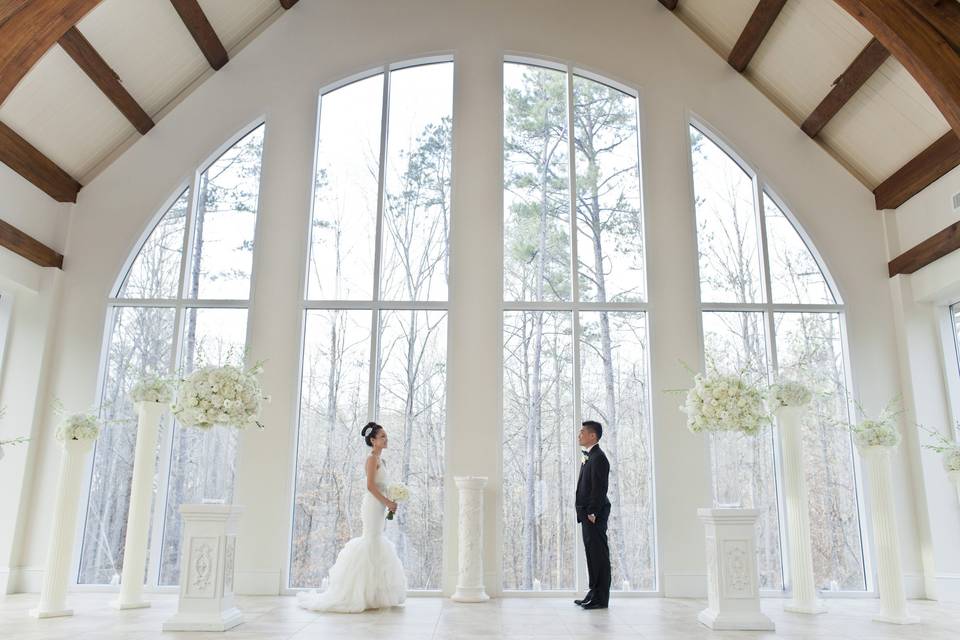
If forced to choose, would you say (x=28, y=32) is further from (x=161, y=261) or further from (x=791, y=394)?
(x=791, y=394)

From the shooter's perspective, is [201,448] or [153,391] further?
[201,448]

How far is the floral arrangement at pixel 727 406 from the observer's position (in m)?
5.55

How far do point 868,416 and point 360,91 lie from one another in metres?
6.43

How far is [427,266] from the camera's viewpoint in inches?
311

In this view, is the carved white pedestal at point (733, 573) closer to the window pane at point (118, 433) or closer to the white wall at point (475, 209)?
the white wall at point (475, 209)

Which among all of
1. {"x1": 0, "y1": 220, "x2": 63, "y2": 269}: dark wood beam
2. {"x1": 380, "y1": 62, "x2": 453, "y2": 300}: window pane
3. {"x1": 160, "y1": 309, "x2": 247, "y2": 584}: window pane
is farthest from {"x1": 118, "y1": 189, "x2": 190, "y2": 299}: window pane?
{"x1": 380, "y1": 62, "x2": 453, "y2": 300}: window pane

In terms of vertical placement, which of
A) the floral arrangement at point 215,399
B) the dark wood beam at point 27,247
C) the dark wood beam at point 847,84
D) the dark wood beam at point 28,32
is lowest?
the floral arrangement at point 215,399

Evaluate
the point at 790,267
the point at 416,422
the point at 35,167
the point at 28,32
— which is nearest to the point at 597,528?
the point at 416,422

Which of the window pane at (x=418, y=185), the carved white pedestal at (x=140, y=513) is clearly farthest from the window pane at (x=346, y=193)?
the carved white pedestal at (x=140, y=513)

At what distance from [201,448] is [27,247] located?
8.57ft

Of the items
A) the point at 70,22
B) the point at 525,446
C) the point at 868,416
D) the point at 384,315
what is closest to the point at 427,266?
the point at 384,315

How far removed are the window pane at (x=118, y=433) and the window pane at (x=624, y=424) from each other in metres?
4.34

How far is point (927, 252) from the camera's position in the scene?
23.9 ft

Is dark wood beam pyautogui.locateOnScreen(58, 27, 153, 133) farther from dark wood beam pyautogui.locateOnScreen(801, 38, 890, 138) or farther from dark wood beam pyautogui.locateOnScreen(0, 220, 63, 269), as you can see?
dark wood beam pyautogui.locateOnScreen(801, 38, 890, 138)
